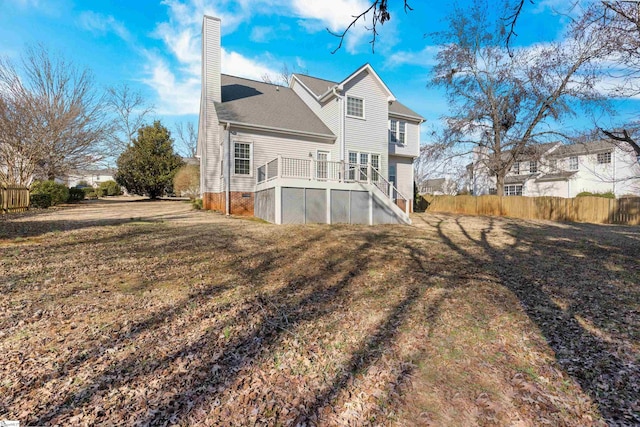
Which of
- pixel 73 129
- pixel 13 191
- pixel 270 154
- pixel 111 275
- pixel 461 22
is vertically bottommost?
pixel 111 275

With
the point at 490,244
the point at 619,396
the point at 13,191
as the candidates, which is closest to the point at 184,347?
the point at 619,396

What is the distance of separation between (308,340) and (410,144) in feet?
58.0

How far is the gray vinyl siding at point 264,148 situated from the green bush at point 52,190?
1005 centimetres

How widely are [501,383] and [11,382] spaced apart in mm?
4001

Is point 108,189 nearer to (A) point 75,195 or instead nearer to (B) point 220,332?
(A) point 75,195

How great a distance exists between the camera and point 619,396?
8.20 ft

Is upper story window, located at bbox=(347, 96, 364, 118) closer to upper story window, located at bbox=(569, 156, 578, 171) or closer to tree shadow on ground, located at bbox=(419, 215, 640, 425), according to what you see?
tree shadow on ground, located at bbox=(419, 215, 640, 425)

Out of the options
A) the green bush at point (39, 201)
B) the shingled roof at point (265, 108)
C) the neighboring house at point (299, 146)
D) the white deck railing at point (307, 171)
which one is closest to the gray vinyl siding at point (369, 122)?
the neighboring house at point (299, 146)

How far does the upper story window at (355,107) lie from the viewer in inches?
610

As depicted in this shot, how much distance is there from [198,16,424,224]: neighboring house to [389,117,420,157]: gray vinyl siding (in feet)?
0.45

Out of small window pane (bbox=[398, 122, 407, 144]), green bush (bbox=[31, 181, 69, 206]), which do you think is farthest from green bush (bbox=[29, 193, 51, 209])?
small window pane (bbox=[398, 122, 407, 144])

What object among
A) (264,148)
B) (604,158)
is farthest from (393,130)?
(604,158)

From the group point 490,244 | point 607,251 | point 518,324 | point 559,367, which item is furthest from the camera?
point 490,244

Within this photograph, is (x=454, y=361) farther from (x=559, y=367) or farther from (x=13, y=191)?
(x=13, y=191)
